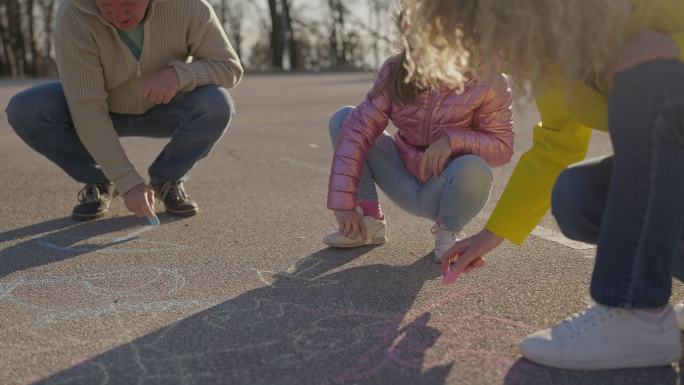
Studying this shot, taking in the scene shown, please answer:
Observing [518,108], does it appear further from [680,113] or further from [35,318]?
[35,318]

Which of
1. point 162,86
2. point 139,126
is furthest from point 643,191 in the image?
point 139,126

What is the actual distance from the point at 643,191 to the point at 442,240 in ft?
3.51

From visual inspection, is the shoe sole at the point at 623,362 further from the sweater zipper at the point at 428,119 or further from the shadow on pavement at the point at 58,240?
the shadow on pavement at the point at 58,240

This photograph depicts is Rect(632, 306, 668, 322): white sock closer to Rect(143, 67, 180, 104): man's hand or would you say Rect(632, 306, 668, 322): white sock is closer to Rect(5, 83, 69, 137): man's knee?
Rect(143, 67, 180, 104): man's hand

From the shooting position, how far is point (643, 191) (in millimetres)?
1641

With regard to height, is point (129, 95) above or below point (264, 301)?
above

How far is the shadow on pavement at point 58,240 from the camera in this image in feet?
8.94

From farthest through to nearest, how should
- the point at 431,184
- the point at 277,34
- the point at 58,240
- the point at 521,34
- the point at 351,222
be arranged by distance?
the point at 277,34 < the point at 58,240 < the point at 431,184 < the point at 351,222 < the point at 521,34

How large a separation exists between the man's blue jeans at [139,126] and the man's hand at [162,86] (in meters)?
0.17

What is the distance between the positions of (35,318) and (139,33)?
56.6 inches

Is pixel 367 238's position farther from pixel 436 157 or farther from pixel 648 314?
pixel 648 314

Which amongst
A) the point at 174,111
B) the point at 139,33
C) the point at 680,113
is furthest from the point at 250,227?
the point at 680,113

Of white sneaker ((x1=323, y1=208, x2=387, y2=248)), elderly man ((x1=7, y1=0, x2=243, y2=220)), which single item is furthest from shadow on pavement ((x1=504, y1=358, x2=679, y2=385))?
elderly man ((x1=7, y1=0, x2=243, y2=220))

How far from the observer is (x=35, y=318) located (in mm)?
2145
